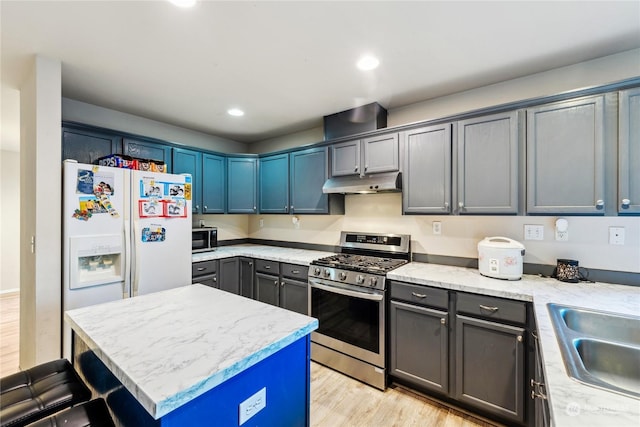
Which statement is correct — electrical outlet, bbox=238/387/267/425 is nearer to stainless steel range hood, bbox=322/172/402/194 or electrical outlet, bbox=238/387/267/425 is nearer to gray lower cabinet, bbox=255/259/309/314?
gray lower cabinet, bbox=255/259/309/314

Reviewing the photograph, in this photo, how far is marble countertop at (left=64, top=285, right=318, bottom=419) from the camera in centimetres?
81

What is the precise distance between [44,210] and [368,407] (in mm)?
2734

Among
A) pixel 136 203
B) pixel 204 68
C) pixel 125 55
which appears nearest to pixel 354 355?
pixel 136 203

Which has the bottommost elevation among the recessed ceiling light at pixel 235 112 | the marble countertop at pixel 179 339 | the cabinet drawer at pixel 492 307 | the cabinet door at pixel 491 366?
the cabinet door at pixel 491 366

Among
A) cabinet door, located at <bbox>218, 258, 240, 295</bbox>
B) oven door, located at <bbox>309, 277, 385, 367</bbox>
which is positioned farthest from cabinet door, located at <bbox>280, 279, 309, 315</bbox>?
cabinet door, located at <bbox>218, 258, 240, 295</bbox>

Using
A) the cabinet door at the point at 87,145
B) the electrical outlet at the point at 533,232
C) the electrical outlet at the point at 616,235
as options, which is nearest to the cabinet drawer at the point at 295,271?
the electrical outlet at the point at 533,232

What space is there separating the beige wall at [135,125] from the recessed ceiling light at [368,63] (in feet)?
8.57

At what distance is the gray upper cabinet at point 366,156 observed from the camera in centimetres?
263

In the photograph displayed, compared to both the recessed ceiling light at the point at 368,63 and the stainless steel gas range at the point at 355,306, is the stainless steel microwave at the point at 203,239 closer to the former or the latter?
the stainless steel gas range at the point at 355,306

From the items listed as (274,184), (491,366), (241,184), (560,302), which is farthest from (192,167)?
(560,302)

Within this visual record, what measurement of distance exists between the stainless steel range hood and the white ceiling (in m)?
0.77

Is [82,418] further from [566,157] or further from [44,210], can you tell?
[566,157]

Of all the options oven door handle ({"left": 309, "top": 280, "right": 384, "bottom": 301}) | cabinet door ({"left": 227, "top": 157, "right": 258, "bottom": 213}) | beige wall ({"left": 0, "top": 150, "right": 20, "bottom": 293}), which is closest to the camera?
oven door handle ({"left": 309, "top": 280, "right": 384, "bottom": 301})

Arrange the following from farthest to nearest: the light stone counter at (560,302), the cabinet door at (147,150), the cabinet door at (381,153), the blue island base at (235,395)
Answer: the cabinet door at (147,150) < the cabinet door at (381,153) < the blue island base at (235,395) < the light stone counter at (560,302)
